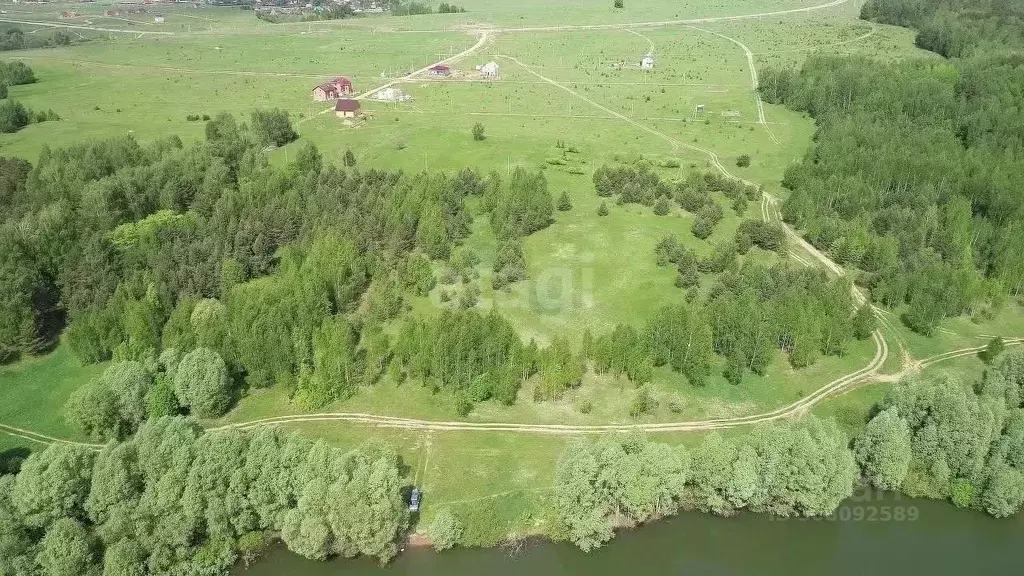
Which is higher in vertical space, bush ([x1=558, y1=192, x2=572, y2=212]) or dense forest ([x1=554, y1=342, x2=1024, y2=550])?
bush ([x1=558, y1=192, x2=572, y2=212])

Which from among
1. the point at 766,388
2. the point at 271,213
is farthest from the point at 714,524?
the point at 271,213

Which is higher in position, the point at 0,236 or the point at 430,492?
the point at 0,236

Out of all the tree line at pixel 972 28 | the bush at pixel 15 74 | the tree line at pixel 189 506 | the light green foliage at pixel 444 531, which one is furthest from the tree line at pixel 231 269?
the tree line at pixel 972 28

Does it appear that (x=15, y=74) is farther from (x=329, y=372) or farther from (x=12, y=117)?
(x=329, y=372)

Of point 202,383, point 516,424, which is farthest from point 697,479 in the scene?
point 202,383

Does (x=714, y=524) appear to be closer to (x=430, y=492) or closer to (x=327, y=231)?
(x=430, y=492)

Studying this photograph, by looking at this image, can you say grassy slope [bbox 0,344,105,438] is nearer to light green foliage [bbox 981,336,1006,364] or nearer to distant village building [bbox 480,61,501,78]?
light green foliage [bbox 981,336,1006,364]

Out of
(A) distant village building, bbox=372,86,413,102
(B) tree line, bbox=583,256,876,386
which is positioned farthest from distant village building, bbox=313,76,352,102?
(B) tree line, bbox=583,256,876,386
